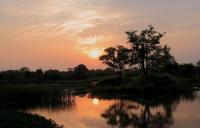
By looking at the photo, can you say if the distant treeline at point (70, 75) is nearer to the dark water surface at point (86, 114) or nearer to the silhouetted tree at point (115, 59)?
the silhouetted tree at point (115, 59)

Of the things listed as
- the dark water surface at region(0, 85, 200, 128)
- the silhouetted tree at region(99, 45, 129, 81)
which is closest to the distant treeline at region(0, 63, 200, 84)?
the silhouetted tree at region(99, 45, 129, 81)

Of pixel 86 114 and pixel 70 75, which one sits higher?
pixel 70 75

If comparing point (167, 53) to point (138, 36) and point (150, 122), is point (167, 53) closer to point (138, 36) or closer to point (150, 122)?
point (138, 36)

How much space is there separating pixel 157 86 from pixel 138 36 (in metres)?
12.4

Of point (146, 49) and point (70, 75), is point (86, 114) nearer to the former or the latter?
point (146, 49)

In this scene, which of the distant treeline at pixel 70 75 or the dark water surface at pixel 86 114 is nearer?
the dark water surface at pixel 86 114

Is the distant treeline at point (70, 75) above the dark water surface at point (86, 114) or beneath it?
above

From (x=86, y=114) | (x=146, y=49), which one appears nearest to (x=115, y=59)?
(x=146, y=49)

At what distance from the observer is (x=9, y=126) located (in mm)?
23688

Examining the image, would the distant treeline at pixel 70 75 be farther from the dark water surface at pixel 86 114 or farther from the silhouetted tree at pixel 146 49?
the dark water surface at pixel 86 114

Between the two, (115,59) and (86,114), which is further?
(115,59)

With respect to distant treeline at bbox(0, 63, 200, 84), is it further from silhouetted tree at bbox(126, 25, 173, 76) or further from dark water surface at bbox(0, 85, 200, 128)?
dark water surface at bbox(0, 85, 200, 128)

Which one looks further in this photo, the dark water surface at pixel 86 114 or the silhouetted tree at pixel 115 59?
the silhouetted tree at pixel 115 59

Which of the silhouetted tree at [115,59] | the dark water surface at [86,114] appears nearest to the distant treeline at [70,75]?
the silhouetted tree at [115,59]
